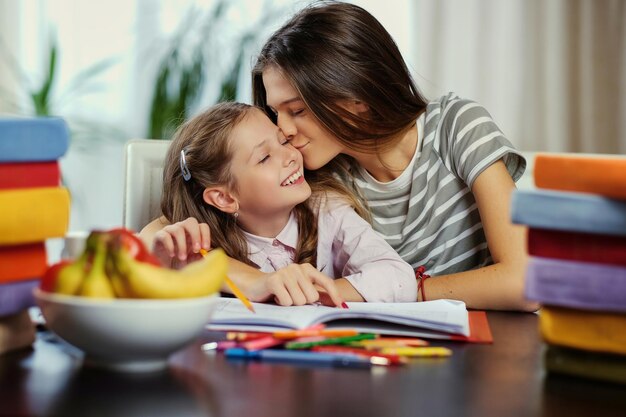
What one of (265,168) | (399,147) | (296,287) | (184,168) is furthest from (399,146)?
(296,287)

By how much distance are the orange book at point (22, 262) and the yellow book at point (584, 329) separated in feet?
1.77

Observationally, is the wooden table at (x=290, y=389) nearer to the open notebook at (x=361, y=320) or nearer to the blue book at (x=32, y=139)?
the open notebook at (x=361, y=320)

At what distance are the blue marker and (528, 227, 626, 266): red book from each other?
0.68ft

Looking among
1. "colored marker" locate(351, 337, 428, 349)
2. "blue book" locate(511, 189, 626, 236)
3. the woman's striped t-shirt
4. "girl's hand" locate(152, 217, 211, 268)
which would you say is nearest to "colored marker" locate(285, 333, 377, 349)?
"colored marker" locate(351, 337, 428, 349)

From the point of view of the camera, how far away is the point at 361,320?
1137 mm

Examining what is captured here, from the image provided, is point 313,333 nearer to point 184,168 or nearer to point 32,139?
point 32,139

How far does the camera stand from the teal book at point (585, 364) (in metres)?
0.82

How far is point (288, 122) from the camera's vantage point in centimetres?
178

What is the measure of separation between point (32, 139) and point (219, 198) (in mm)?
909

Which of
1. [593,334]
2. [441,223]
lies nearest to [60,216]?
[593,334]

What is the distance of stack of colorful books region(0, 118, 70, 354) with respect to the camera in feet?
2.81

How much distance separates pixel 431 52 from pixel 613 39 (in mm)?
778

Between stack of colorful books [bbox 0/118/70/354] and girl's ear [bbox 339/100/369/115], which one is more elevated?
girl's ear [bbox 339/100/369/115]

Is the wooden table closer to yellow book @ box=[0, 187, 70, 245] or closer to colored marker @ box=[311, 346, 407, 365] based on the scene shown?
colored marker @ box=[311, 346, 407, 365]
